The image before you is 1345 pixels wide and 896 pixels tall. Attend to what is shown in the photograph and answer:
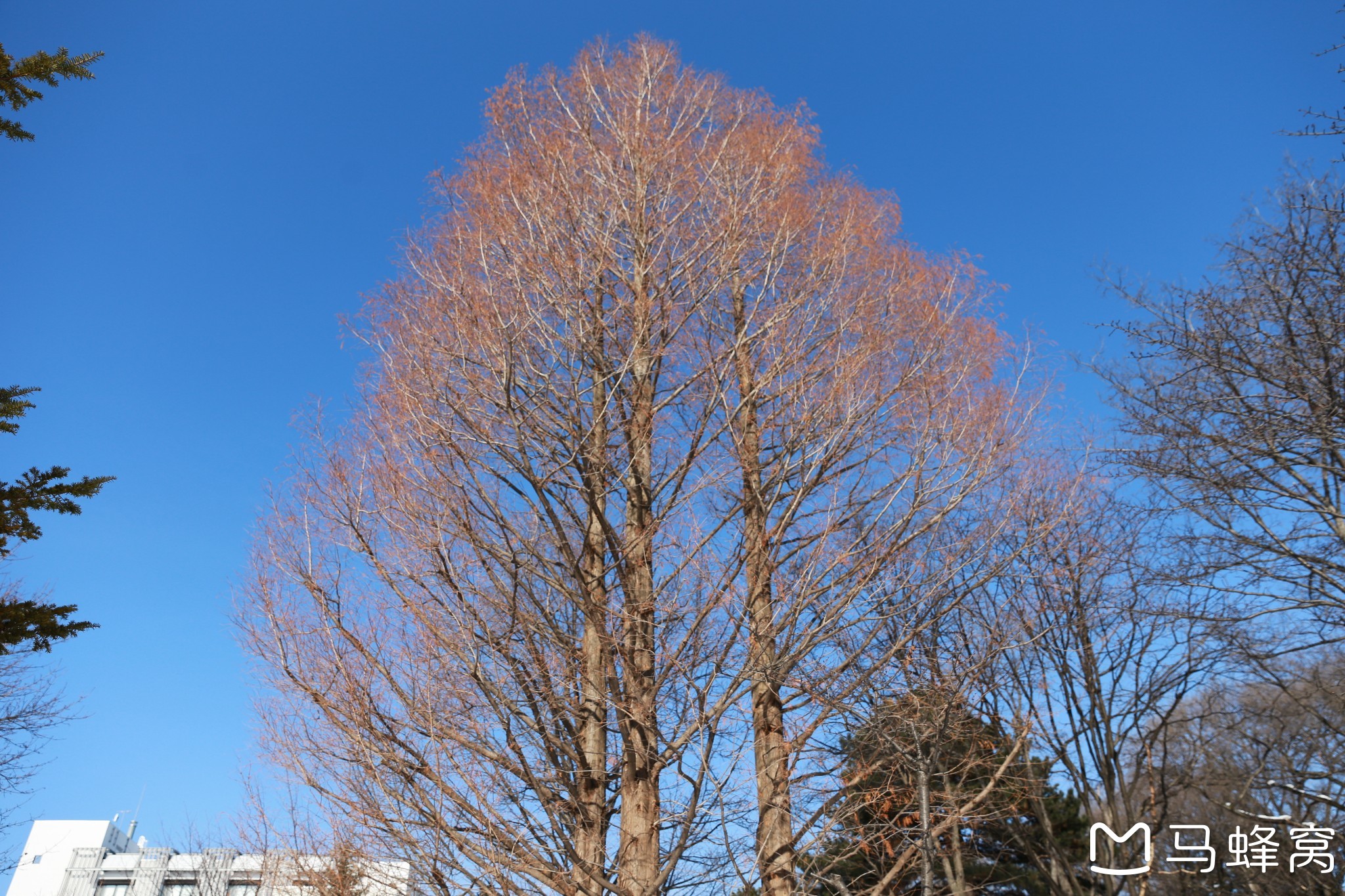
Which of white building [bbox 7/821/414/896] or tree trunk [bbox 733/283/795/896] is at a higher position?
tree trunk [bbox 733/283/795/896]

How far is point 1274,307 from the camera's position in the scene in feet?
23.2

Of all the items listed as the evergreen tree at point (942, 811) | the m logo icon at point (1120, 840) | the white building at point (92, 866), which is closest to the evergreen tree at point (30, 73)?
the evergreen tree at point (942, 811)

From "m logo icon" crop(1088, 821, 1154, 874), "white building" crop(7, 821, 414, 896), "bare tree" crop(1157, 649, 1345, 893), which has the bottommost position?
"white building" crop(7, 821, 414, 896)

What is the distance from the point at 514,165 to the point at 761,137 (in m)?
2.46

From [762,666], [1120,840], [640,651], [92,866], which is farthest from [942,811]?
[92,866]

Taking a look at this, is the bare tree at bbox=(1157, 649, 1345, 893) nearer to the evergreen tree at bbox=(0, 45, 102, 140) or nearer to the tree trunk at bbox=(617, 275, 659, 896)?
the tree trunk at bbox=(617, 275, 659, 896)

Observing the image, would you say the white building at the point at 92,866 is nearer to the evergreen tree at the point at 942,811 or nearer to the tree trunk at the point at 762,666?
the evergreen tree at the point at 942,811

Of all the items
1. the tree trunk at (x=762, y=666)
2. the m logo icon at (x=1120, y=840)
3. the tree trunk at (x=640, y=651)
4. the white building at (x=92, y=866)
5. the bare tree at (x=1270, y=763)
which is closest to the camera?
the tree trunk at (x=640, y=651)

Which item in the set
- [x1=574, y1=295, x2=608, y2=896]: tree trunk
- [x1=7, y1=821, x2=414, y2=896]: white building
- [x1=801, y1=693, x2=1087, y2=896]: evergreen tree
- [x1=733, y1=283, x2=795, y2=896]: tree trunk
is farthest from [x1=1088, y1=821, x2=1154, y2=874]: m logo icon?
[x1=7, y1=821, x2=414, y2=896]: white building

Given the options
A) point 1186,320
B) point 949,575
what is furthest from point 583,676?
point 1186,320

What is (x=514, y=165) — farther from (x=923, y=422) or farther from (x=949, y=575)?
(x=949, y=575)

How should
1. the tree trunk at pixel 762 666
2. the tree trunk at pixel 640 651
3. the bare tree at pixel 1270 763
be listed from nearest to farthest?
the tree trunk at pixel 640 651, the tree trunk at pixel 762 666, the bare tree at pixel 1270 763

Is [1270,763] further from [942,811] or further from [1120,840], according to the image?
[942,811]

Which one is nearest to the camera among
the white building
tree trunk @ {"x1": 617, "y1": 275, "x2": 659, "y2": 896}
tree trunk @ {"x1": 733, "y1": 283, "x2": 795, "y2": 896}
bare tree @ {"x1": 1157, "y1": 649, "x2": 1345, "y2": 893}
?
→ tree trunk @ {"x1": 617, "y1": 275, "x2": 659, "y2": 896}
